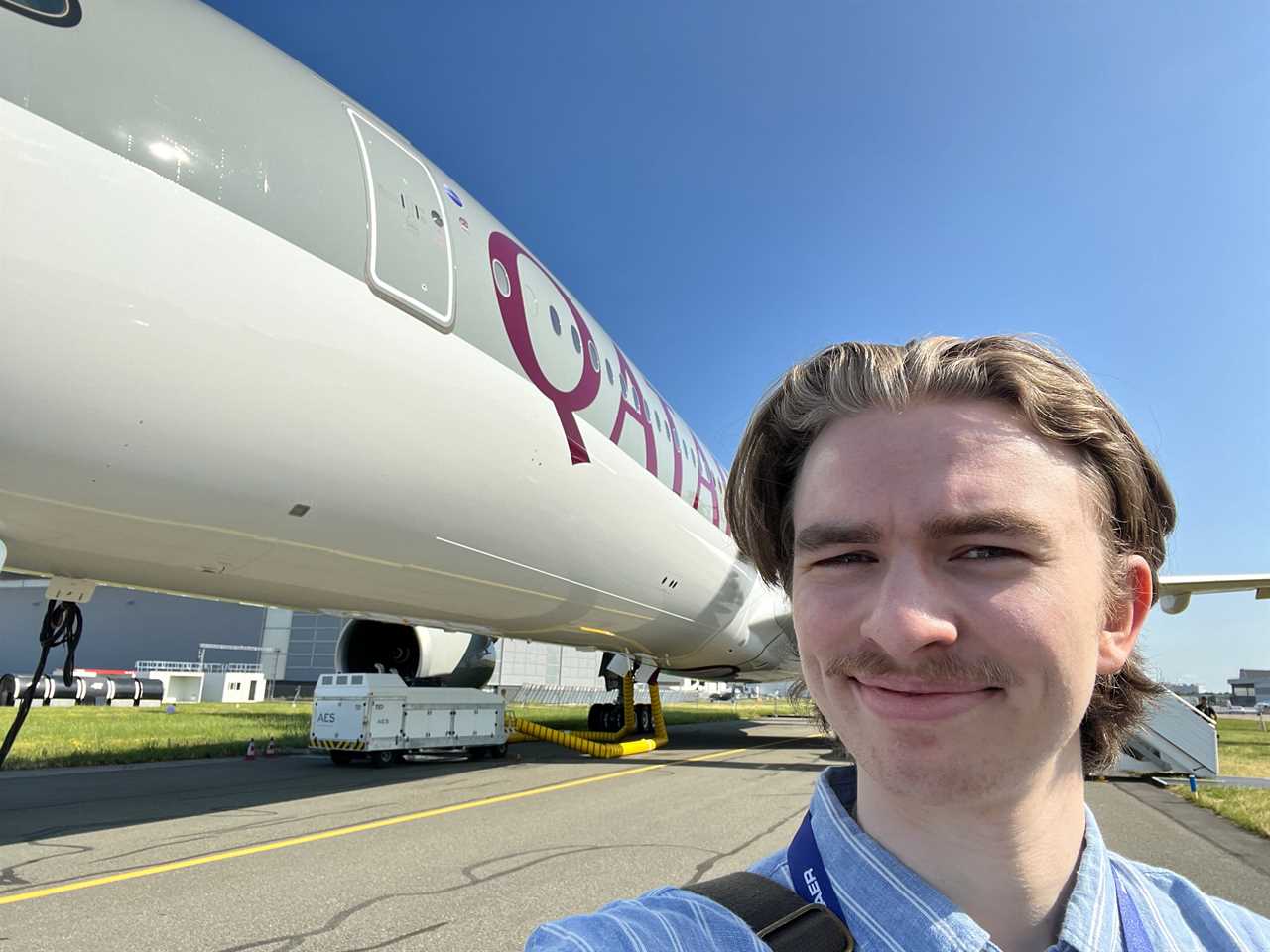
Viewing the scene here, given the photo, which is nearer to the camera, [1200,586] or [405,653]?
[405,653]

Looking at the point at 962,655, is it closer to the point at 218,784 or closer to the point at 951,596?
the point at 951,596

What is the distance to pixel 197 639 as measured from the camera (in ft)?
154

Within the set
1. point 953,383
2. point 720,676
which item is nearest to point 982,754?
point 953,383

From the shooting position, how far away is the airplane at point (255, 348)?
395 centimetres

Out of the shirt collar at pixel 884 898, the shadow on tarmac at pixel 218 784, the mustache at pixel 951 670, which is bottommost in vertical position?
the shadow on tarmac at pixel 218 784

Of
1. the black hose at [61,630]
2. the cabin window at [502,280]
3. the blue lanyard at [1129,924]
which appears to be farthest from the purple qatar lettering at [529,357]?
the blue lanyard at [1129,924]

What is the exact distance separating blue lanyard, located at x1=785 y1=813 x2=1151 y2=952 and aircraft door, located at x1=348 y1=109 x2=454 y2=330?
4.87m

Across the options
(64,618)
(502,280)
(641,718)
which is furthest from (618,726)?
(64,618)

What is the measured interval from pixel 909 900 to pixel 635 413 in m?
8.64

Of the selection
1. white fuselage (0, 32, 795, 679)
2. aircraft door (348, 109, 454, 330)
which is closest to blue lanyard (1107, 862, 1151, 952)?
white fuselage (0, 32, 795, 679)

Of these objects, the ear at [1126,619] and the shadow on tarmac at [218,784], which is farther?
the shadow on tarmac at [218,784]

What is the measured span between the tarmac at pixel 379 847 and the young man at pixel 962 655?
11.0ft

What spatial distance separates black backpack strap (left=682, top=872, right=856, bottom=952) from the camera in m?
0.89

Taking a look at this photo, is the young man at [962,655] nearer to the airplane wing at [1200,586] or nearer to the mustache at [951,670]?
the mustache at [951,670]
